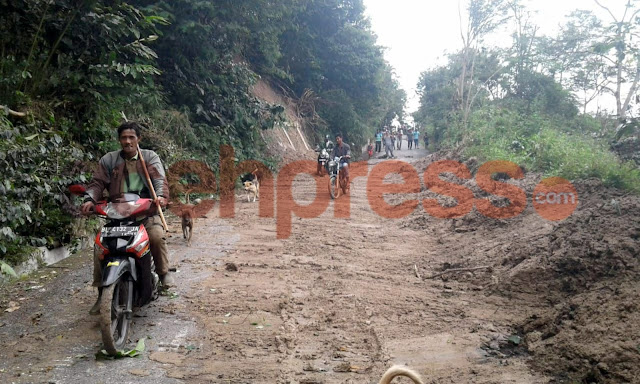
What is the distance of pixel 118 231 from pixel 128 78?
7.08 metres

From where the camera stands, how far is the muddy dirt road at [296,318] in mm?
3512

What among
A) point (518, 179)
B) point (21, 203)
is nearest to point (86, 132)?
point (21, 203)

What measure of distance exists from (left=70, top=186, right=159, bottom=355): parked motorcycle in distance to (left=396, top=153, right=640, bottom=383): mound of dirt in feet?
11.1

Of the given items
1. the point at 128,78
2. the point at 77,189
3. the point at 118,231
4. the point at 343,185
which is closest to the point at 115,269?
the point at 118,231

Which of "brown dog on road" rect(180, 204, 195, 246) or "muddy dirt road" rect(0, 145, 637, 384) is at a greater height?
"brown dog on road" rect(180, 204, 195, 246)

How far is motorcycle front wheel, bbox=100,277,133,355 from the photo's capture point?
3525 millimetres

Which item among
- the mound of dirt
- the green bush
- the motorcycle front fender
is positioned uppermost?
the green bush

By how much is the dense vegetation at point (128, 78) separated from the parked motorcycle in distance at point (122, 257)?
1795mm

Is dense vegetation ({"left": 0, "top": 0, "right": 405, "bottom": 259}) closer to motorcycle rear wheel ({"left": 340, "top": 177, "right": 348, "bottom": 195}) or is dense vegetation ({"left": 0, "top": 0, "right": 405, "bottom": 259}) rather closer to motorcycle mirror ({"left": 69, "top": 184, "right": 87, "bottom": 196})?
motorcycle mirror ({"left": 69, "top": 184, "right": 87, "bottom": 196})

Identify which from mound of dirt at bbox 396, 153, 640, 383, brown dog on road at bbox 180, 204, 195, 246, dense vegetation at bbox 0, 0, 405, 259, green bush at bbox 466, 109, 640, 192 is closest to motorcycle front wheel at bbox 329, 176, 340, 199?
dense vegetation at bbox 0, 0, 405, 259

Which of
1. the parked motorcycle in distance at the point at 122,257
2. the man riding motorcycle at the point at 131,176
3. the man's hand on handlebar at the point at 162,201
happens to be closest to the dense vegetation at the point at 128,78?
the man riding motorcycle at the point at 131,176

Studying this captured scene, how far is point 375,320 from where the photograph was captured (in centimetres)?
460

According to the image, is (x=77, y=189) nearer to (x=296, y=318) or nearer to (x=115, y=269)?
(x=115, y=269)

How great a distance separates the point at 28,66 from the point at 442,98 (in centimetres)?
3333
